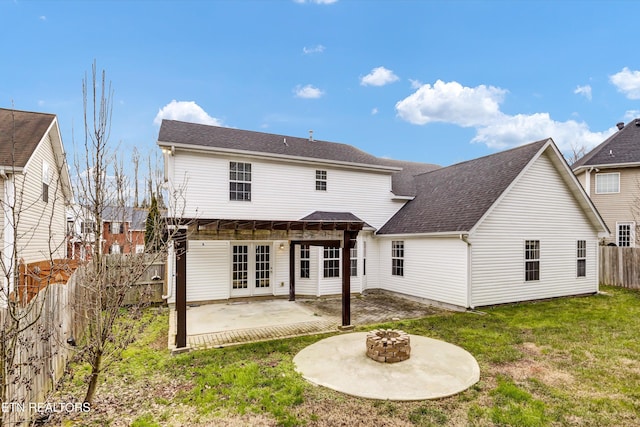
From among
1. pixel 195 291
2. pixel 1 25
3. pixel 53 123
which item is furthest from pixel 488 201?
pixel 53 123

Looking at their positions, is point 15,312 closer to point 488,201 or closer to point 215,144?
point 215,144

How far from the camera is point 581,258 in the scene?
42.8 ft

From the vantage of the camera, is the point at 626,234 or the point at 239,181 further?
the point at 626,234

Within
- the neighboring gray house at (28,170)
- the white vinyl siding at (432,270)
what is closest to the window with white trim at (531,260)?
the white vinyl siding at (432,270)

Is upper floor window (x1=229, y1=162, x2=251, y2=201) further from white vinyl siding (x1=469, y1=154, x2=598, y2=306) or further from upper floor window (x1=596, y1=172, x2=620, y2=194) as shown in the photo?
upper floor window (x1=596, y1=172, x2=620, y2=194)

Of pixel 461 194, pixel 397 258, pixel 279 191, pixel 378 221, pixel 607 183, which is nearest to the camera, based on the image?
pixel 461 194

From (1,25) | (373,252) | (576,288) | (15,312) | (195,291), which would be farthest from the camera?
(373,252)

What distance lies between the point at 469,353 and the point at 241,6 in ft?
55.4

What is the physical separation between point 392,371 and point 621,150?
73.8ft

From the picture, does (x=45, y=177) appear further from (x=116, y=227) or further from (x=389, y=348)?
(x=389, y=348)

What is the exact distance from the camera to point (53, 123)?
12.0m

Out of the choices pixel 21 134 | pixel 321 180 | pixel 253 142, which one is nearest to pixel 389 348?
pixel 321 180

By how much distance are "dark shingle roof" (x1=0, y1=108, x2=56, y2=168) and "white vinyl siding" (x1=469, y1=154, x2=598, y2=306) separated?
1436 centimetres

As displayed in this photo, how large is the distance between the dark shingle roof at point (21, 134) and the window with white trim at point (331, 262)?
10.3 meters
